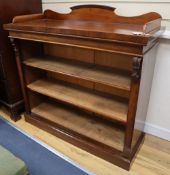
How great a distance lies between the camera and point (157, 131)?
176cm

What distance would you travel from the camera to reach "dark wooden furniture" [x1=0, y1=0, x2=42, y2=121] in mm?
1673

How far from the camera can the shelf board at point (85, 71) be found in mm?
1318

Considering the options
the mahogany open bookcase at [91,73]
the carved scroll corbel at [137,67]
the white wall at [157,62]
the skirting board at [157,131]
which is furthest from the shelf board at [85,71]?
the skirting board at [157,131]

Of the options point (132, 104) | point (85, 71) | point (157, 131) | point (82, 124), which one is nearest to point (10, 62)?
point (85, 71)

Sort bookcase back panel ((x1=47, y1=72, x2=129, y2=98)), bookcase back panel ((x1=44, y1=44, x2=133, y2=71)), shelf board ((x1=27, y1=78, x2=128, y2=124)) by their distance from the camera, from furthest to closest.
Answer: bookcase back panel ((x1=47, y1=72, x2=129, y2=98)) → bookcase back panel ((x1=44, y1=44, x2=133, y2=71)) → shelf board ((x1=27, y1=78, x2=128, y2=124))

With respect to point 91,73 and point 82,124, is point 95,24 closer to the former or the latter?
point 91,73

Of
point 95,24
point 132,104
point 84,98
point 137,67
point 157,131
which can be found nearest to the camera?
point 137,67

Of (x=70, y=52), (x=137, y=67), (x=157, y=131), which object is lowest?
(x=157, y=131)

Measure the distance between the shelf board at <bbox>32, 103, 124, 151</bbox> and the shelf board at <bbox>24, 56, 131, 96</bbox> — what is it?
390 mm

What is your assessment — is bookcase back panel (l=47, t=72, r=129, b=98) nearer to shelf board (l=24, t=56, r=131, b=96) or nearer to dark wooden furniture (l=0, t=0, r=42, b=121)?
shelf board (l=24, t=56, r=131, b=96)

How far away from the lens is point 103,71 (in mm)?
1502

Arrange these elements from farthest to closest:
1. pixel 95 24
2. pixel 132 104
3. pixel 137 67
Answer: pixel 95 24
pixel 132 104
pixel 137 67

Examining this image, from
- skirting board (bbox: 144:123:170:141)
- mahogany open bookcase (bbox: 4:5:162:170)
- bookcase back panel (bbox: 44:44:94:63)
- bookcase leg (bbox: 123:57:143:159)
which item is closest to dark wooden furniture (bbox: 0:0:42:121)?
mahogany open bookcase (bbox: 4:5:162:170)

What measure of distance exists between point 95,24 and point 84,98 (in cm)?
60
